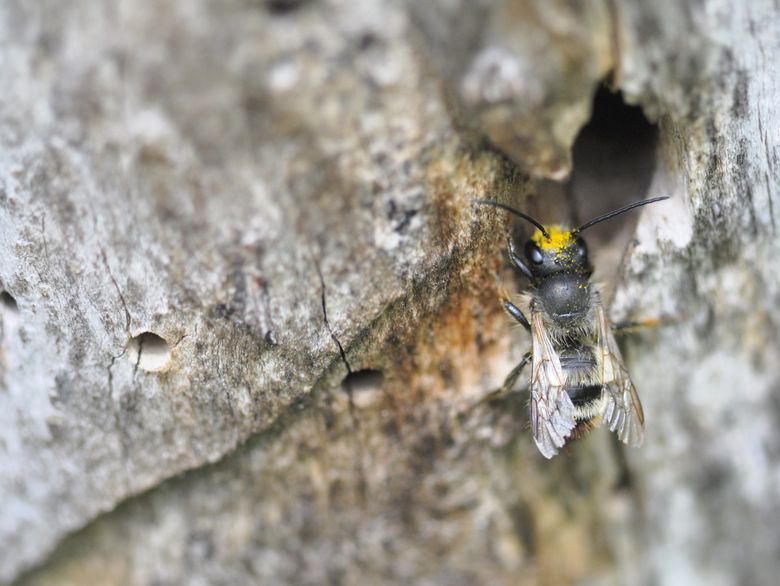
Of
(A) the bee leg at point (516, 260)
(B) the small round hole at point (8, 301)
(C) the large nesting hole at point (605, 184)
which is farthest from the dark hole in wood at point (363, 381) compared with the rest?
(B) the small round hole at point (8, 301)

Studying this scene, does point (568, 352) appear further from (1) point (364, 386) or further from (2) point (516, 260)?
(1) point (364, 386)

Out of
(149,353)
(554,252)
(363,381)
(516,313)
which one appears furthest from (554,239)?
(149,353)

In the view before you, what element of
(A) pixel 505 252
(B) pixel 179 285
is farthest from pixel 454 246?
(B) pixel 179 285

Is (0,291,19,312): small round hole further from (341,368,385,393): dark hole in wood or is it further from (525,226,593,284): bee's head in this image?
(525,226,593,284): bee's head

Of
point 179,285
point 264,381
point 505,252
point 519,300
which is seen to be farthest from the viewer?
point 519,300

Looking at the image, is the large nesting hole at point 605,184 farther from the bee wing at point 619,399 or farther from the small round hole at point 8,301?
the small round hole at point 8,301

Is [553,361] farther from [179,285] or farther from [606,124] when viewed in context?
[179,285]
